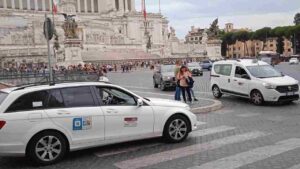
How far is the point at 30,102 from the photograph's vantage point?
7.50 metres

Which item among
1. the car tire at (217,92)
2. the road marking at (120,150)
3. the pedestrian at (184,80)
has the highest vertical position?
the pedestrian at (184,80)

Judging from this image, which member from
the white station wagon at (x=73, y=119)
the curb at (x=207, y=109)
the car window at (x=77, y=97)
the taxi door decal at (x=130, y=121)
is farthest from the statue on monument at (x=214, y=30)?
the car window at (x=77, y=97)

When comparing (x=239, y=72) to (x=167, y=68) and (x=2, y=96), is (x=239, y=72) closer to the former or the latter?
(x=167, y=68)

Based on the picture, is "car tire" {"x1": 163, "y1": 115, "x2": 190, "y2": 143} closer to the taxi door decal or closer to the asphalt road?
the asphalt road

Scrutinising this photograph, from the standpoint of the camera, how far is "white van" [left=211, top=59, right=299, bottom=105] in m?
14.2

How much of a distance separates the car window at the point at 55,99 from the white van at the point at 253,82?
28.2 ft

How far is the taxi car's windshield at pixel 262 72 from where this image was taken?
599 inches

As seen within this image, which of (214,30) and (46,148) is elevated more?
(214,30)

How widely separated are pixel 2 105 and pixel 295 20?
436 feet

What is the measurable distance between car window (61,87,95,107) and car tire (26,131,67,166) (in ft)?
2.13

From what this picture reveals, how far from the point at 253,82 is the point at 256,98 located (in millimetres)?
599

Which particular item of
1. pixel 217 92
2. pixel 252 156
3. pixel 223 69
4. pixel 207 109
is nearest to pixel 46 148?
pixel 252 156

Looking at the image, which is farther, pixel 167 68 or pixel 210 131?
pixel 167 68

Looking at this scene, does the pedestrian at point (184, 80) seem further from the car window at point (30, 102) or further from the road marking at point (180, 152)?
the car window at point (30, 102)
